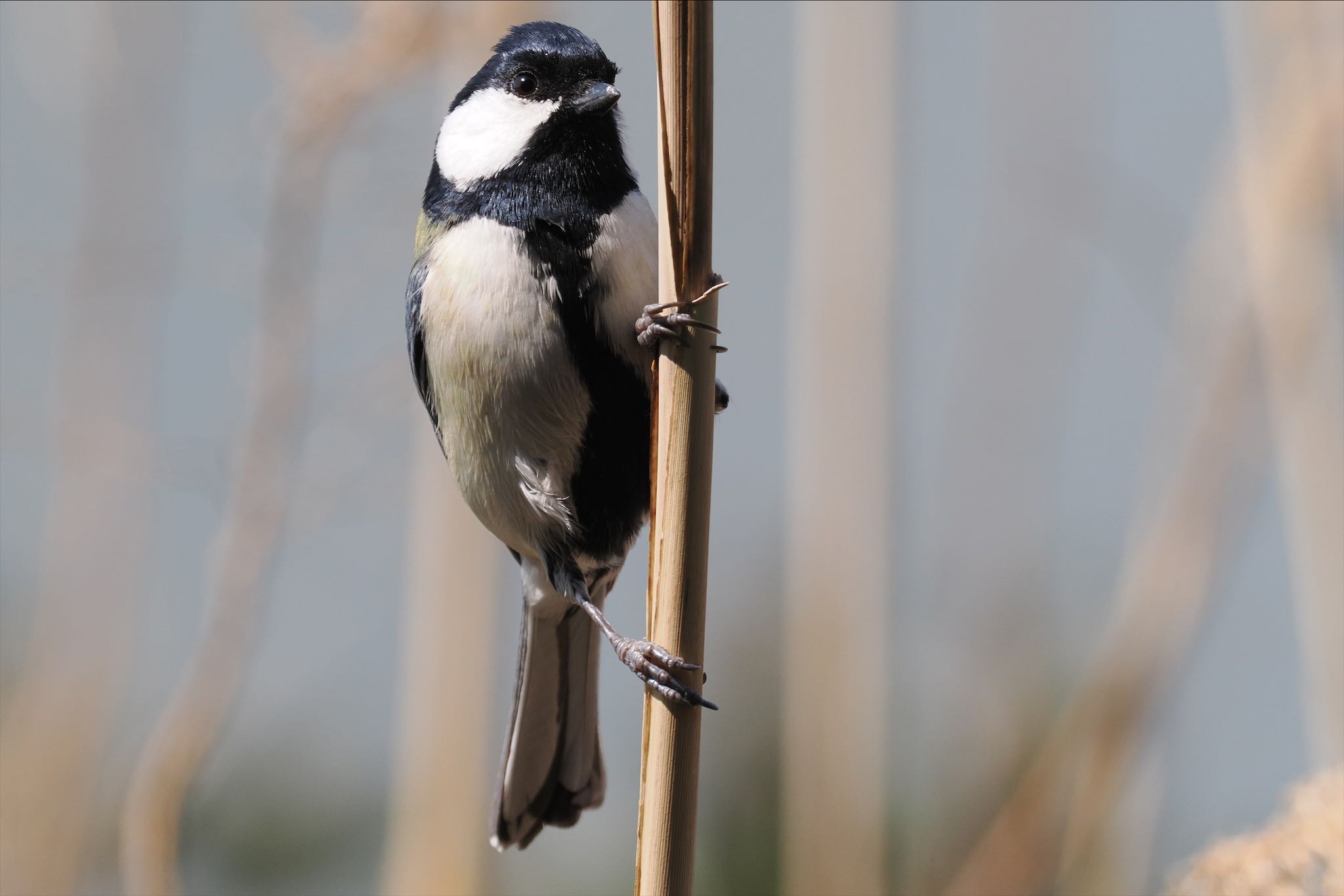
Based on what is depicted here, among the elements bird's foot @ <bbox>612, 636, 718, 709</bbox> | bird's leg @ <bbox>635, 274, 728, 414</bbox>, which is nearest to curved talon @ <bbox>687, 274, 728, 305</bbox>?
bird's leg @ <bbox>635, 274, 728, 414</bbox>

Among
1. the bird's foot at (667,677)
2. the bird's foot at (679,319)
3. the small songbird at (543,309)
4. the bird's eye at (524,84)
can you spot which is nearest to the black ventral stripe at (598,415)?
the small songbird at (543,309)

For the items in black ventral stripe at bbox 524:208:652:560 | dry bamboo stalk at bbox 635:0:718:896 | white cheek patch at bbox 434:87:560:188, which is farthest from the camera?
white cheek patch at bbox 434:87:560:188

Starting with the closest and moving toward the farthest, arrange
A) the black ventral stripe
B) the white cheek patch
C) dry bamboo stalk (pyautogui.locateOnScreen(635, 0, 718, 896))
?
dry bamboo stalk (pyautogui.locateOnScreen(635, 0, 718, 896))
the black ventral stripe
the white cheek patch

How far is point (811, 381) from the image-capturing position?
2.09 m

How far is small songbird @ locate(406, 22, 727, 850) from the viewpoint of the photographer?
4.73ft

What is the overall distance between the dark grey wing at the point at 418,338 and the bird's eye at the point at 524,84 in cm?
27

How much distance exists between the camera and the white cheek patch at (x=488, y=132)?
5.04 ft

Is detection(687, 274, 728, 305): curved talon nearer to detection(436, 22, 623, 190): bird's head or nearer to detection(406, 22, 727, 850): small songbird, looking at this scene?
detection(406, 22, 727, 850): small songbird

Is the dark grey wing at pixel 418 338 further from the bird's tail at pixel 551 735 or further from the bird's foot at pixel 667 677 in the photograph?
the bird's foot at pixel 667 677

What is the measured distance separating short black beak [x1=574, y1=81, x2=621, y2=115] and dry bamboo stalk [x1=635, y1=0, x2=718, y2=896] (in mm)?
581

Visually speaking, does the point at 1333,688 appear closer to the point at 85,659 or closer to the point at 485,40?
the point at 485,40

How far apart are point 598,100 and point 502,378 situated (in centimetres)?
39

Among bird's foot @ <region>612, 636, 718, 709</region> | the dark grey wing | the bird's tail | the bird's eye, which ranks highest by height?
the bird's eye

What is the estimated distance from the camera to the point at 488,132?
5.24 ft
